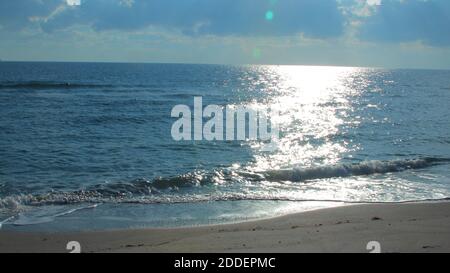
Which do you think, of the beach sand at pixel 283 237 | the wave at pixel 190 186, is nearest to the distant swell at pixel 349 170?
the wave at pixel 190 186

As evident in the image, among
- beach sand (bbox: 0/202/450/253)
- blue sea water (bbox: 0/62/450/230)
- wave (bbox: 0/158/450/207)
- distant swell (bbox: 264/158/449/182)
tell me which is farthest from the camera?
distant swell (bbox: 264/158/449/182)

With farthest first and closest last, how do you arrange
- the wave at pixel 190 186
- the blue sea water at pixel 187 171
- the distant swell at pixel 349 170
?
the distant swell at pixel 349 170, the wave at pixel 190 186, the blue sea water at pixel 187 171

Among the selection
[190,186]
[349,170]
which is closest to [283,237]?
[190,186]

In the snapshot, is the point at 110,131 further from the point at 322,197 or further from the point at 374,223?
the point at 374,223

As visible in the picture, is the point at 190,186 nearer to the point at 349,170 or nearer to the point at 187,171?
the point at 187,171

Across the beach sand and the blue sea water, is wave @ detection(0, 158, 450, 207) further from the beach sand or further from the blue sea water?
the beach sand

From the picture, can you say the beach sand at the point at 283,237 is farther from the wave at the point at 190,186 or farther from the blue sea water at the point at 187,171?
the wave at the point at 190,186

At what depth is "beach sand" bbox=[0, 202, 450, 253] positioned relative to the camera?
7.23 meters

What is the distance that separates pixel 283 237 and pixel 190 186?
20.5 feet

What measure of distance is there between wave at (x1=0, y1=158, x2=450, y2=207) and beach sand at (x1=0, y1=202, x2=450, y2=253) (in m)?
2.84

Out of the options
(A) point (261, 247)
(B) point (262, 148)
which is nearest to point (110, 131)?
(B) point (262, 148)

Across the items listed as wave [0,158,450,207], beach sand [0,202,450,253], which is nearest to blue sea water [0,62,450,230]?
wave [0,158,450,207]

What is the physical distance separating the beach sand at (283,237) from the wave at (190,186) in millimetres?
2843

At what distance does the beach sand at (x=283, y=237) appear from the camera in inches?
285
